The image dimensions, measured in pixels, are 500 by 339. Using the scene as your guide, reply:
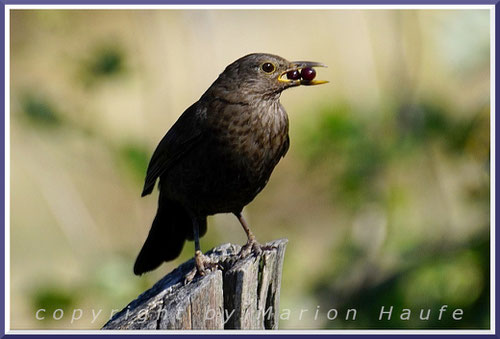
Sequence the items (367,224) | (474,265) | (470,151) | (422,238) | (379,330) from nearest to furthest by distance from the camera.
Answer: (474,265) → (379,330) → (470,151) → (422,238) → (367,224)

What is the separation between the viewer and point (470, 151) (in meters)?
5.53

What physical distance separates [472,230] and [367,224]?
4.47ft

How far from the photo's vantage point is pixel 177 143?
4.77m

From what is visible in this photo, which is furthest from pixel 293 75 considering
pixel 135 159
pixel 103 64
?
pixel 103 64

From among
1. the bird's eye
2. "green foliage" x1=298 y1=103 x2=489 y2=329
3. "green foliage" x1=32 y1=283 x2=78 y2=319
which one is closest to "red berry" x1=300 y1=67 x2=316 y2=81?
the bird's eye

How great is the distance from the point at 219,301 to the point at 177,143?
108cm

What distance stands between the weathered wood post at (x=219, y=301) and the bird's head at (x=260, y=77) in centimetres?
94

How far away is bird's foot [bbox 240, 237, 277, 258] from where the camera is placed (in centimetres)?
465

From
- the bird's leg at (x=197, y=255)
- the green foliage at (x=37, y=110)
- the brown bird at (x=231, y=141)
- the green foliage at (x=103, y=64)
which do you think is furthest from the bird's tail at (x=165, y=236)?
the green foliage at (x=37, y=110)

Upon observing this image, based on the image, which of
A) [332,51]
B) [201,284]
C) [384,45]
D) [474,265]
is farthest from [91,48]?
[474,265]

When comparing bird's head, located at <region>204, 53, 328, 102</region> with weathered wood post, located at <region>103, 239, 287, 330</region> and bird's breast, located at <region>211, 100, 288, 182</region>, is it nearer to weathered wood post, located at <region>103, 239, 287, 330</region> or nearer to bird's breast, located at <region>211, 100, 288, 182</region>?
bird's breast, located at <region>211, 100, 288, 182</region>

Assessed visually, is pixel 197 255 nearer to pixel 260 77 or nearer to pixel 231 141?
pixel 231 141

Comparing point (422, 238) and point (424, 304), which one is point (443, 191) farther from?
point (424, 304)

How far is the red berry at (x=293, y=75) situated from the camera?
15.7ft
